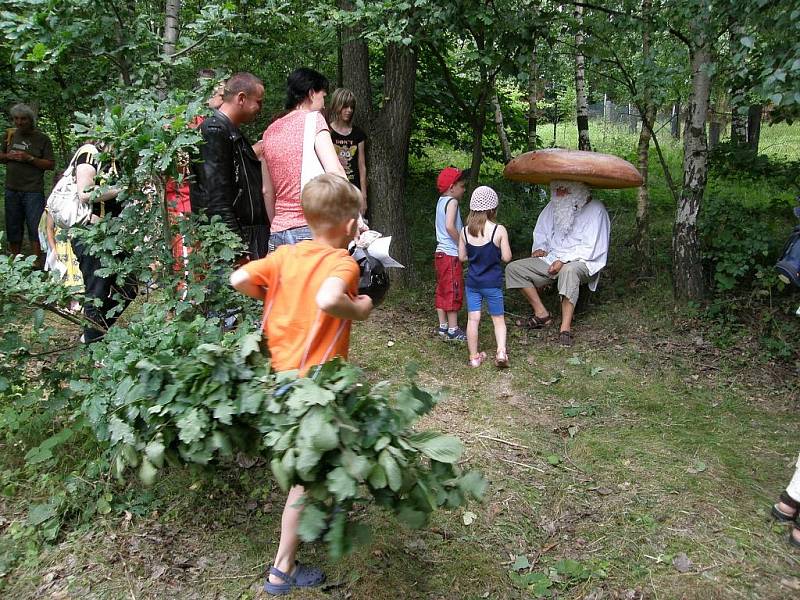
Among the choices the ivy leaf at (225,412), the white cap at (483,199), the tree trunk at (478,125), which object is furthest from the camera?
the tree trunk at (478,125)

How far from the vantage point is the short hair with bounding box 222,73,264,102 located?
3.71 m

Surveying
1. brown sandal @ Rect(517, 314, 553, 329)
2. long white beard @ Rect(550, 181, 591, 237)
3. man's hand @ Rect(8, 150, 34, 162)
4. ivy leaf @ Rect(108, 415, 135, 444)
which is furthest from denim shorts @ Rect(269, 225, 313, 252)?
man's hand @ Rect(8, 150, 34, 162)

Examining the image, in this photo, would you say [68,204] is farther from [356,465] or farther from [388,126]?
[388,126]

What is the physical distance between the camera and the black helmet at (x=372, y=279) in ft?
10.1

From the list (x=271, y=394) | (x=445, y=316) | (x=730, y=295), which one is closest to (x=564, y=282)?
(x=445, y=316)

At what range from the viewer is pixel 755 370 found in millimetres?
5395

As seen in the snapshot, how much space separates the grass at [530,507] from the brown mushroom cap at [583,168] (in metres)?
1.71

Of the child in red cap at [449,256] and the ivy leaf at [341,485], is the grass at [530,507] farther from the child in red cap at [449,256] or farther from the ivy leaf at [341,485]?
the ivy leaf at [341,485]

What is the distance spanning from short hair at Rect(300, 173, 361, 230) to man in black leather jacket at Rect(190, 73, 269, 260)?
965mm

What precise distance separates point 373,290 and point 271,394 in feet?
2.97

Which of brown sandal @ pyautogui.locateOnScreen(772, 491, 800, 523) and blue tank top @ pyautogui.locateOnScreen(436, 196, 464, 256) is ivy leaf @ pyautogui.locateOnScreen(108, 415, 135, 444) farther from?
blue tank top @ pyautogui.locateOnScreen(436, 196, 464, 256)

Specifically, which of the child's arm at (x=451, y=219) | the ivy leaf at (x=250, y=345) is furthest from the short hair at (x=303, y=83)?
the child's arm at (x=451, y=219)

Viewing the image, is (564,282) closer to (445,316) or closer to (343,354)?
(445,316)

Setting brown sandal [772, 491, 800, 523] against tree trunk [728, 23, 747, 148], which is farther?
tree trunk [728, 23, 747, 148]
